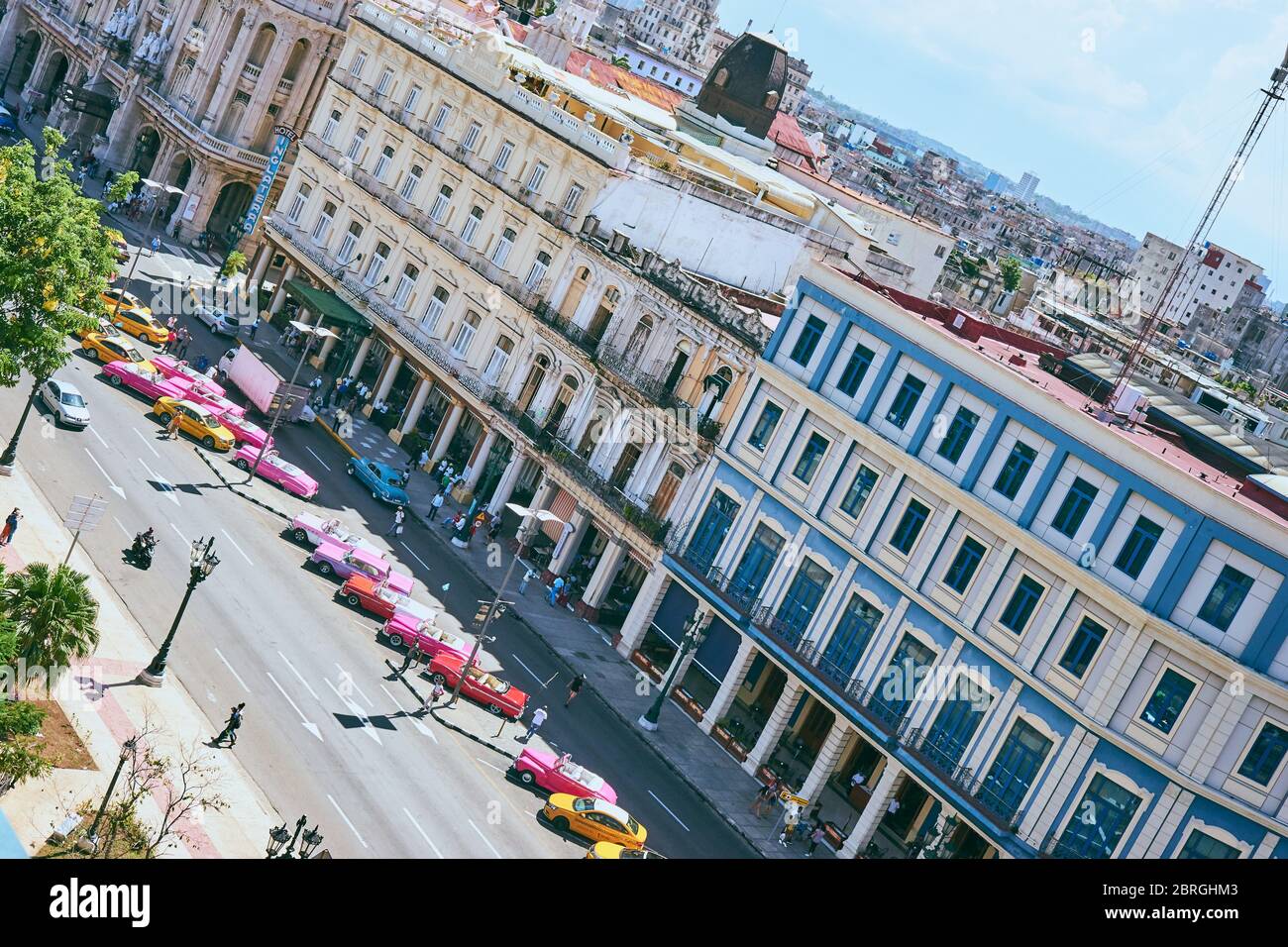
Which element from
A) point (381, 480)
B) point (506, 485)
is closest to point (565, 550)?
point (506, 485)

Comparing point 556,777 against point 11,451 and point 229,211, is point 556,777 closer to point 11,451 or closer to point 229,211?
point 11,451

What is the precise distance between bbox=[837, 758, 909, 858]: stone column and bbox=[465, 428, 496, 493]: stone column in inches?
1042

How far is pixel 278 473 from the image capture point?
191 feet

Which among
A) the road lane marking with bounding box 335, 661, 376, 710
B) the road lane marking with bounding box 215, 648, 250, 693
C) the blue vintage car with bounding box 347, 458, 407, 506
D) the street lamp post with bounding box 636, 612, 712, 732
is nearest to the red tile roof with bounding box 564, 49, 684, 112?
the blue vintage car with bounding box 347, 458, 407, 506

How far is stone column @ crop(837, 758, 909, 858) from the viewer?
4834 centimetres

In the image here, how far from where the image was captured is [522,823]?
41906mm

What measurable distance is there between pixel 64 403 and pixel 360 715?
20.8 metres

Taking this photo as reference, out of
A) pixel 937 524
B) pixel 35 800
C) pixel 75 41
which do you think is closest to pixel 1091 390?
pixel 937 524

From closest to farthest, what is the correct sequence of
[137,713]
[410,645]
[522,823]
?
1. [137,713]
2. [522,823]
3. [410,645]

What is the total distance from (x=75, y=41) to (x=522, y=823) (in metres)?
81.3

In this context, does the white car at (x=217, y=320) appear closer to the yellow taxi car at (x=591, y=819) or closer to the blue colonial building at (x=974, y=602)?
the blue colonial building at (x=974, y=602)

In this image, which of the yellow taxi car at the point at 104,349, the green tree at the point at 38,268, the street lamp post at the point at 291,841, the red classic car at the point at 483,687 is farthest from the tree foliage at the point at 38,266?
the street lamp post at the point at 291,841

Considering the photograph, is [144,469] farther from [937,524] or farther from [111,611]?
[937,524]

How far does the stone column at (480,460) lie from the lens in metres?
66.1
